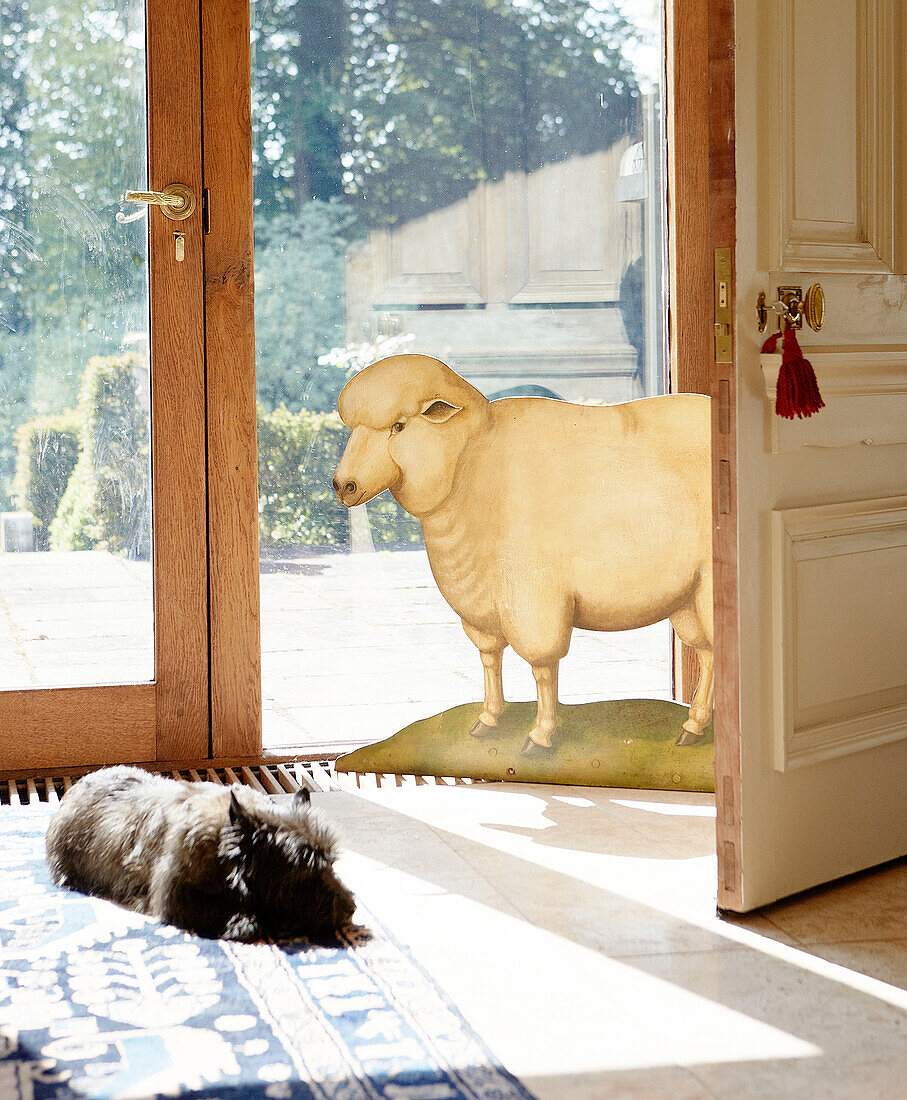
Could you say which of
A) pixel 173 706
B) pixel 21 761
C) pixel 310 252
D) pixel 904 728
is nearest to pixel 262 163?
pixel 310 252

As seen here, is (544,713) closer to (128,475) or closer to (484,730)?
(484,730)

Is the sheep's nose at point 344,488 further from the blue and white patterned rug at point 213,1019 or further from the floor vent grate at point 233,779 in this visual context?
the blue and white patterned rug at point 213,1019

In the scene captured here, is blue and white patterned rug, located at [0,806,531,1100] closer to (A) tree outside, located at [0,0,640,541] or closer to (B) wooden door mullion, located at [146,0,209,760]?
(B) wooden door mullion, located at [146,0,209,760]

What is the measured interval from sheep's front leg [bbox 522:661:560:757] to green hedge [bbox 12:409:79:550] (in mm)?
1129

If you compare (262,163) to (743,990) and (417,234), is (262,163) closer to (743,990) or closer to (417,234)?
(417,234)

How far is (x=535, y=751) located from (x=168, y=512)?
978 mm

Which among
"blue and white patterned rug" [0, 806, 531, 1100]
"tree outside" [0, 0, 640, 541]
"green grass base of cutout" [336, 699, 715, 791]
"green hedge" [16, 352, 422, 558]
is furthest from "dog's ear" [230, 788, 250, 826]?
"tree outside" [0, 0, 640, 541]

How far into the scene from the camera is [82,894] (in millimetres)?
2043

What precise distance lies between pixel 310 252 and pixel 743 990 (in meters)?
1.87

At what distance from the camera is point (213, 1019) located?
5.19 ft

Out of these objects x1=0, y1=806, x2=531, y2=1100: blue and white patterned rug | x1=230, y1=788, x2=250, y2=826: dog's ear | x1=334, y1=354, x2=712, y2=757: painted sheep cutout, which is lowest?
x1=0, y1=806, x2=531, y2=1100: blue and white patterned rug

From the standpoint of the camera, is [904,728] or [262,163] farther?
[262,163]

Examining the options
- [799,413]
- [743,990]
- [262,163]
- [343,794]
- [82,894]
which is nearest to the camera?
[743,990]

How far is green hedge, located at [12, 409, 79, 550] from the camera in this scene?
2.78 metres
